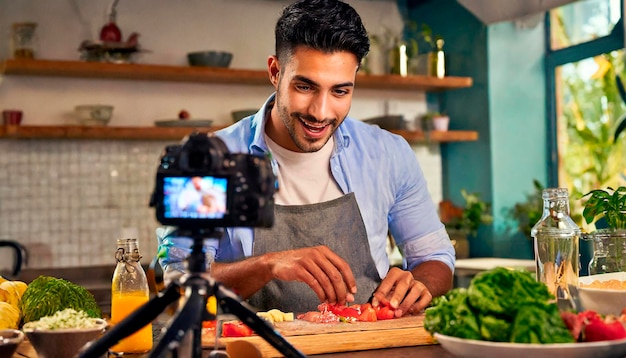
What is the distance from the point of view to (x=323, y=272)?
199 cm

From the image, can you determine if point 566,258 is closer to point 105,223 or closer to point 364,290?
point 364,290

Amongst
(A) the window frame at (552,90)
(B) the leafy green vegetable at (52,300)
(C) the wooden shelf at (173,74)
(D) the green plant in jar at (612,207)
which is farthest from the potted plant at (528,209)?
(B) the leafy green vegetable at (52,300)

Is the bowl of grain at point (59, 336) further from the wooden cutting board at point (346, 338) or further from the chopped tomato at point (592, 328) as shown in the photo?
the chopped tomato at point (592, 328)

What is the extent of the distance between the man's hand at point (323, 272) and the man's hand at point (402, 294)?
137mm

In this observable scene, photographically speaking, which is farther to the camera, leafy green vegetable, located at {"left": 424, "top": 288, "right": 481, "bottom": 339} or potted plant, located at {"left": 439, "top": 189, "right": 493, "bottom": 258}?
potted plant, located at {"left": 439, "top": 189, "right": 493, "bottom": 258}

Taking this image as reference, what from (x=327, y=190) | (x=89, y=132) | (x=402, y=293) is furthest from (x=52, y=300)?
(x=89, y=132)

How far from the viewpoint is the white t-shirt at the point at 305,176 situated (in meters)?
2.61

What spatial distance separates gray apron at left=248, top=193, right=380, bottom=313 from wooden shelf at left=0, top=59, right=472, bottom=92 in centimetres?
266

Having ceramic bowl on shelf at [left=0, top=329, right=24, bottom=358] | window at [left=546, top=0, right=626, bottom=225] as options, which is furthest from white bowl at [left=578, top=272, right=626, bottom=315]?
window at [left=546, top=0, right=626, bottom=225]

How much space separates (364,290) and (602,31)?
127 inches

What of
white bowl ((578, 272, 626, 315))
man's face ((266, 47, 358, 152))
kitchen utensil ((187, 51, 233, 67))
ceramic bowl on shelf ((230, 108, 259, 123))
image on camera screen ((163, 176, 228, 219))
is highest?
kitchen utensil ((187, 51, 233, 67))

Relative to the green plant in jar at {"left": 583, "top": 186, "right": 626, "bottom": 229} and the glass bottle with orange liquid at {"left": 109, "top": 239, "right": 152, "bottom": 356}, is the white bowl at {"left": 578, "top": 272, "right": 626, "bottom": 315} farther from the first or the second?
the glass bottle with orange liquid at {"left": 109, "top": 239, "right": 152, "bottom": 356}

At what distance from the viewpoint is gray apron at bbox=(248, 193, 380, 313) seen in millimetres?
2402

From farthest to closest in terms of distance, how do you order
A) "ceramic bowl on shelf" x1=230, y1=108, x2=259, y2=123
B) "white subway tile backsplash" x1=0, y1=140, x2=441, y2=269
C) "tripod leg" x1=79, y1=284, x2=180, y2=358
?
1. "ceramic bowl on shelf" x1=230, y1=108, x2=259, y2=123
2. "white subway tile backsplash" x1=0, y1=140, x2=441, y2=269
3. "tripod leg" x1=79, y1=284, x2=180, y2=358
